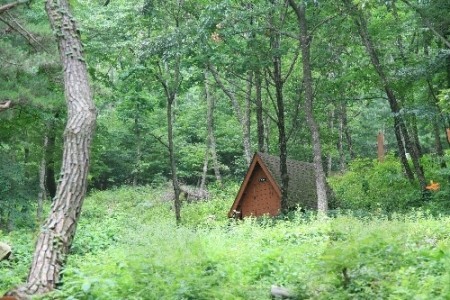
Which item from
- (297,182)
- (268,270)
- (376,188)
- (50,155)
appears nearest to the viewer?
(268,270)

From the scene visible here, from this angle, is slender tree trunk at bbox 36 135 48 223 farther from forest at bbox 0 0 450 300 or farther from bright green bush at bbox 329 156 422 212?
bright green bush at bbox 329 156 422 212

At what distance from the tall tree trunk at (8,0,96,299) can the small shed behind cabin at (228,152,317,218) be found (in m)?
10.7

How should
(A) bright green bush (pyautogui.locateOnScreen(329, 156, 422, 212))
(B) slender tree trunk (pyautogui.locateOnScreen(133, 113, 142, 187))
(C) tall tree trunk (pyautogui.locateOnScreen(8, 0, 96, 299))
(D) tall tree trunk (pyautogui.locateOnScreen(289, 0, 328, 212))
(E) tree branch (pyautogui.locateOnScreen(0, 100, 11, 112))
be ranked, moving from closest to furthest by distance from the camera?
(C) tall tree trunk (pyautogui.locateOnScreen(8, 0, 96, 299)) → (E) tree branch (pyautogui.locateOnScreen(0, 100, 11, 112)) → (D) tall tree trunk (pyautogui.locateOnScreen(289, 0, 328, 212)) → (A) bright green bush (pyautogui.locateOnScreen(329, 156, 422, 212)) → (B) slender tree trunk (pyautogui.locateOnScreen(133, 113, 142, 187))

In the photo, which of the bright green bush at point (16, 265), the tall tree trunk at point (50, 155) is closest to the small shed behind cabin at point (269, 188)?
the tall tree trunk at point (50, 155)

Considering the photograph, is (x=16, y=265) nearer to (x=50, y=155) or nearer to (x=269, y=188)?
(x=50, y=155)

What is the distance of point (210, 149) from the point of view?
2912 cm

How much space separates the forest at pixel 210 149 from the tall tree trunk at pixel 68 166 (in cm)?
2

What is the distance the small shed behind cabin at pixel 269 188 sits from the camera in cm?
1728

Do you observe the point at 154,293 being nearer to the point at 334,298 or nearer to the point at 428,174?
the point at 334,298

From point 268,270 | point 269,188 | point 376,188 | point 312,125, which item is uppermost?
point 312,125

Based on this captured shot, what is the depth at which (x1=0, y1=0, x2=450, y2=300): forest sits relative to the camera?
5.63 m

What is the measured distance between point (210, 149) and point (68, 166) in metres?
22.5

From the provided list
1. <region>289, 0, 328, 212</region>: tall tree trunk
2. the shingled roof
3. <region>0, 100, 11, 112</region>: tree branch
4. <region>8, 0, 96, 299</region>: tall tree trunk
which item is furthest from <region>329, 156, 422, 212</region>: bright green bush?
<region>8, 0, 96, 299</region>: tall tree trunk

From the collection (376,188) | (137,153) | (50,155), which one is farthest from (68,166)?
(137,153)
